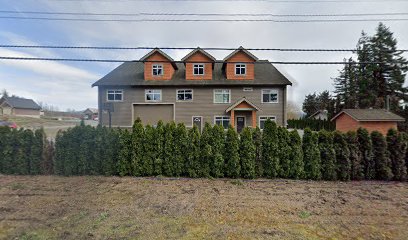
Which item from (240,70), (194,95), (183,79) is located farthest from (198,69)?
(240,70)

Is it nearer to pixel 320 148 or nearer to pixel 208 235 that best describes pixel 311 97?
pixel 320 148

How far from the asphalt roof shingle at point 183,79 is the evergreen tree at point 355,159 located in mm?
12168

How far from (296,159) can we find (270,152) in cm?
84

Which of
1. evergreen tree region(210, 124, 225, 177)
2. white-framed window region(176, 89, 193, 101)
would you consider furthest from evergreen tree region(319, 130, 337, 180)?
white-framed window region(176, 89, 193, 101)

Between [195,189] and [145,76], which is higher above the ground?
[145,76]

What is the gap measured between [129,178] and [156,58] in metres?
14.3

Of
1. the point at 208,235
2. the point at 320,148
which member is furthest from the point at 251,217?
the point at 320,148

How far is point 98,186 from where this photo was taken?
5652 millimetres

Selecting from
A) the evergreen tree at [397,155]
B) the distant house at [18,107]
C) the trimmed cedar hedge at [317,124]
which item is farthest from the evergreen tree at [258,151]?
the distant house at [18,107]

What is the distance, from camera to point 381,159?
6.39 meters

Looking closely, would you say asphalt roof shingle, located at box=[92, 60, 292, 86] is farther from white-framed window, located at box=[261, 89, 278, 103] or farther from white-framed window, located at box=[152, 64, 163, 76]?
white-framed window, located at box=[152, 64, 163, 76]

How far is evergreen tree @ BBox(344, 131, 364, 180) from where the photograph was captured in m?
6.38

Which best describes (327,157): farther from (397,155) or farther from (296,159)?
(397,155)

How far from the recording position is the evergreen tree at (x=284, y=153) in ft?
21.4
